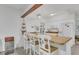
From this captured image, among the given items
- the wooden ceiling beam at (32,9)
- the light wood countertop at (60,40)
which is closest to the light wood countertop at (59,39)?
the light wood countertop at (60,40)

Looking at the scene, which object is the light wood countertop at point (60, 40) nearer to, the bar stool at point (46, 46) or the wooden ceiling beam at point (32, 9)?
the bar stool at point (46, 46)

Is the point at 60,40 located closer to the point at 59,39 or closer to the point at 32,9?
the point at 59,39

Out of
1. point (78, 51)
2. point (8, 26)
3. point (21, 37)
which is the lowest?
point (78, 51)

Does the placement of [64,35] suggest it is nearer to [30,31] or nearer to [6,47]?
[30,31]

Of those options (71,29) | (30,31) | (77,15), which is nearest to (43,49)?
(30,31)

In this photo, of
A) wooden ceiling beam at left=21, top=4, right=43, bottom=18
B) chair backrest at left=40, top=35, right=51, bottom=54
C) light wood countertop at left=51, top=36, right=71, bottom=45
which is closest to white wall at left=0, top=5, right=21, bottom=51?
wooden ceiling beam at left=21, top=4, right=43, bottom=18

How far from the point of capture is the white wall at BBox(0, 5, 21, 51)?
117cm

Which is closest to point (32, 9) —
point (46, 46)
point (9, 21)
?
point (9, 21)

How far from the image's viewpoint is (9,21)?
117 centimetres

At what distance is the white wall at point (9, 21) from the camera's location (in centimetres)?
117

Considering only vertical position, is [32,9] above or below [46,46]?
above

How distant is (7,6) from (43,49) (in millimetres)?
518

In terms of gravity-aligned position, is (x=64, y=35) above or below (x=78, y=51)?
above

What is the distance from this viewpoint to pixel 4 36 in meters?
1.18
